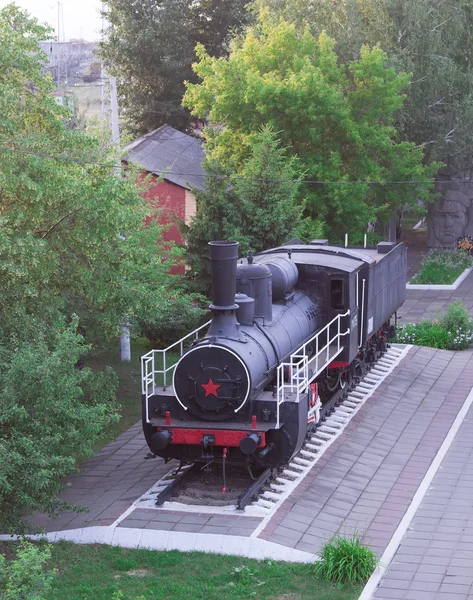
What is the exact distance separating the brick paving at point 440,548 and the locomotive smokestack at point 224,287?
4221 mm

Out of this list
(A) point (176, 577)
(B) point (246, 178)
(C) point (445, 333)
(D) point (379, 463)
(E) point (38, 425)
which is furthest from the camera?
(C) point (445, 333)

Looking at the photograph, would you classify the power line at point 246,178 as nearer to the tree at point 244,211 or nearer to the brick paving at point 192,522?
the tree at point 244,211

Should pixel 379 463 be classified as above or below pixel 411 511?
below

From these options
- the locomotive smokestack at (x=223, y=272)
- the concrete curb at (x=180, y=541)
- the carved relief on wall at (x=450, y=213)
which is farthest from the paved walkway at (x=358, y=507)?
the carved relief on wall at (x=450, y=213)

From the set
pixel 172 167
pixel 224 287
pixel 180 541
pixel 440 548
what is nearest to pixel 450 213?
pixel 172 167

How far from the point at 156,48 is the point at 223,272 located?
1336 inches

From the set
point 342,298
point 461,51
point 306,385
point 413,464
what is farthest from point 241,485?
point 461,51

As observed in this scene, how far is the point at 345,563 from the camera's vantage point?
12531mm

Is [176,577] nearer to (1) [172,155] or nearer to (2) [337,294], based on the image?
(2) [337,294]

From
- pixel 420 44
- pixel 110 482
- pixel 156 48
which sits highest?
pixel 156 48

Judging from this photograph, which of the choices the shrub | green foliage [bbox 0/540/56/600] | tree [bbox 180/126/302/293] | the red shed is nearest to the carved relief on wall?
the red shed

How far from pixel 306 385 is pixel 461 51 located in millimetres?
28046

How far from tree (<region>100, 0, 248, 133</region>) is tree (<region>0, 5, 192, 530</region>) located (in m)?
30.4

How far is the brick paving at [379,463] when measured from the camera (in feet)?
46.8
